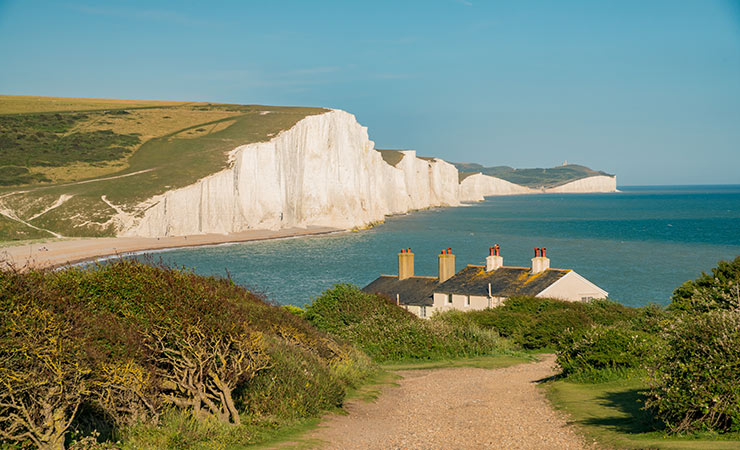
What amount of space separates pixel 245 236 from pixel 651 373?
96.5 meters

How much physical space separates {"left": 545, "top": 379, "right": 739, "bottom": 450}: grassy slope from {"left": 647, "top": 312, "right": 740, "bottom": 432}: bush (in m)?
0.40

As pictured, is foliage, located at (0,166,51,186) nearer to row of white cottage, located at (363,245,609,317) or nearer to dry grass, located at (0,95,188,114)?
dry grass, located at (0,95,188,114)

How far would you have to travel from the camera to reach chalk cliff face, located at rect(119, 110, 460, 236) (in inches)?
4063

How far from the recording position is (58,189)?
344 ft

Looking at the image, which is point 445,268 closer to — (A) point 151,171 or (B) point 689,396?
(B) point 689,396

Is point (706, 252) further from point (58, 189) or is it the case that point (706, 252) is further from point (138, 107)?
point (138, 107)

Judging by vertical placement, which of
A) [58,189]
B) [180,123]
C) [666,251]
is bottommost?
[666,251]

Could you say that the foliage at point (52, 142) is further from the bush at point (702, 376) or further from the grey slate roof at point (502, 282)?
the bush at point (702, 376)

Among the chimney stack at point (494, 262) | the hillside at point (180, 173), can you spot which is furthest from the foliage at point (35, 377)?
the hillside at point (180, 173)

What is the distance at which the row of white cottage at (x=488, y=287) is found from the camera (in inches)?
1417

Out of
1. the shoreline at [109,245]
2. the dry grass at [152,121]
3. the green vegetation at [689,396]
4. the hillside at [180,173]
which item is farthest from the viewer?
the dry grass at [152,121]

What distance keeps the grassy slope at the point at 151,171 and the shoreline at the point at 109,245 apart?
6.46 m

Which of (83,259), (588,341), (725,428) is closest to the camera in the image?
(725,428)

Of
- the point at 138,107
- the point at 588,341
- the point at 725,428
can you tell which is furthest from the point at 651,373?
the point at 138,107
